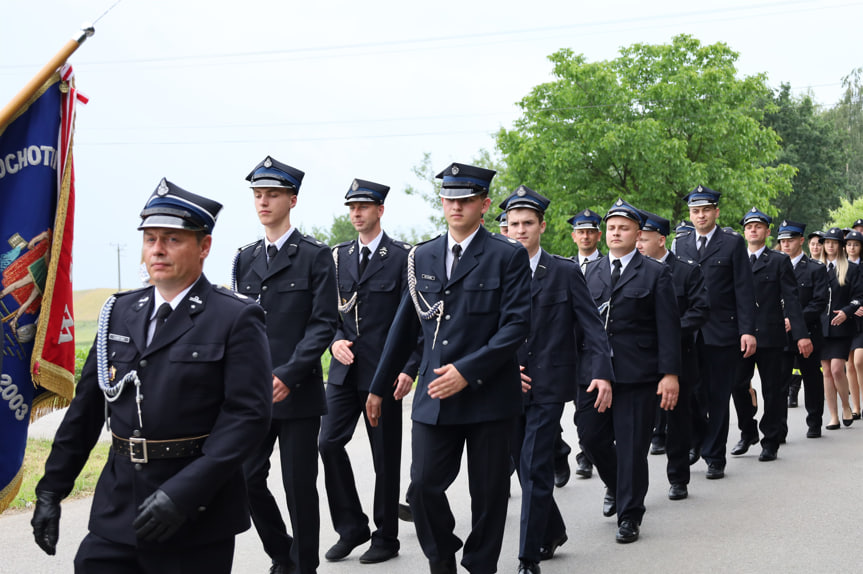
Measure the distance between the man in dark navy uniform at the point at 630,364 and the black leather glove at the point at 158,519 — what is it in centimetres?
446

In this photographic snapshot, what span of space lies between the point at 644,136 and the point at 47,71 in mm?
37793

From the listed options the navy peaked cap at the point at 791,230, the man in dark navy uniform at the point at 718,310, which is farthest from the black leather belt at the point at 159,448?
the navy peaked cap at the point at 791,230

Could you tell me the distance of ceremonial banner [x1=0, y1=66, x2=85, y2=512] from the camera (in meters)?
4.60

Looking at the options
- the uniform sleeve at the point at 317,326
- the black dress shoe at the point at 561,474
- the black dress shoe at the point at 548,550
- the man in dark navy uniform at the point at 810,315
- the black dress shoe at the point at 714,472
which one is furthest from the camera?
the man in dark navy uniform at the point at 810,315

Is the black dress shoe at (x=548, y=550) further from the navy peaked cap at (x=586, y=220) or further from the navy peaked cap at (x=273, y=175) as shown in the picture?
the navy peaked cap at (x=586, y=220)

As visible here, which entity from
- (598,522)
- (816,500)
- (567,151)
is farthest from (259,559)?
(567,151)

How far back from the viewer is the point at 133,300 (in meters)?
4.05

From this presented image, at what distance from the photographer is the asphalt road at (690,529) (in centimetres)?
660

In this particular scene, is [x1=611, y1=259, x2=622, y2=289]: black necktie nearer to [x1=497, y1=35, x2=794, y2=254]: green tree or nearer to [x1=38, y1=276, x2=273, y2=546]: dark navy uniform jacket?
[x1=38, y1=276, x2=273, y2=546]: dark navy uniform jacket

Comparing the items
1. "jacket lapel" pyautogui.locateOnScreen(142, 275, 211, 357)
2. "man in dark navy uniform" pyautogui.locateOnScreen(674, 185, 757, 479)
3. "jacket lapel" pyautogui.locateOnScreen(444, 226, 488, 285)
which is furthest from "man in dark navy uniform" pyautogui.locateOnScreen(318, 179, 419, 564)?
"man in dark navy uniform" pyautogui.locateOnScreen(674, 185, 757, 479)

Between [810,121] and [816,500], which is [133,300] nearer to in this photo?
[816,500]

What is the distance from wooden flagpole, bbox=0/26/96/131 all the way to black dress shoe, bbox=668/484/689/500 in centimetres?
618

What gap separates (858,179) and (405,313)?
216ft

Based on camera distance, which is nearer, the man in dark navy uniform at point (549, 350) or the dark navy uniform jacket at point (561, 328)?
the man in dark navy uniform at point (549, 350)
